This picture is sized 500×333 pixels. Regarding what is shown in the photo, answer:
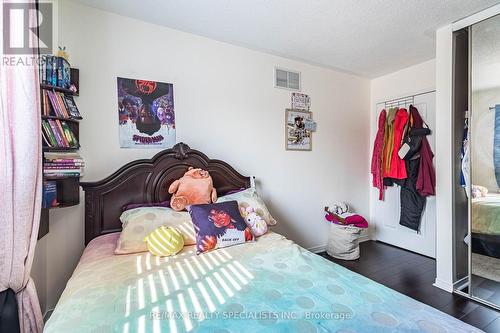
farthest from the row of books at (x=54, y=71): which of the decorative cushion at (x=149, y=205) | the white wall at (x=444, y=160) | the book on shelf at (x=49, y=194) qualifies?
the white wall at (x=444, y=160)

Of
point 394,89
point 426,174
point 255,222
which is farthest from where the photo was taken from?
point 394,89

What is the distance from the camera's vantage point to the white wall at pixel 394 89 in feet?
9.62

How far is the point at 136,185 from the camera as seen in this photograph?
6.40 feet

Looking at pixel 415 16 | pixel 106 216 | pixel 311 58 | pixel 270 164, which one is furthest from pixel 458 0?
pixel 106 216

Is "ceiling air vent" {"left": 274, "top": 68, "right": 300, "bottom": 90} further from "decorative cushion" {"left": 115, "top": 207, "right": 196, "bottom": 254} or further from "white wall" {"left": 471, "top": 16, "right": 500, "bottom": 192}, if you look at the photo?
"decorative cushion" {"left": 115, "top": 207, "right": 196, "bottom": 254}

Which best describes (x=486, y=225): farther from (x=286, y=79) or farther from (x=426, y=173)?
(x=286, y=79)

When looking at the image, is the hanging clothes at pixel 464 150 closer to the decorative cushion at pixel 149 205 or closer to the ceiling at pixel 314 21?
the ceiling at pixel 314 21

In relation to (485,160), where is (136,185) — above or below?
below

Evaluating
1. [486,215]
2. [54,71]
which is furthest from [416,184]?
[54,71]

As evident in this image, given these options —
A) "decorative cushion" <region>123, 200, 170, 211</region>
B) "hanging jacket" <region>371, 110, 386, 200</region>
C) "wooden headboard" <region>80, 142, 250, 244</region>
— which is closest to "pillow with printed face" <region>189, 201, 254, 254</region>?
"decorative cushion" <region>123, 200, 170, 211</region>

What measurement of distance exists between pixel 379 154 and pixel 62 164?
3.49m

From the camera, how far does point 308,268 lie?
4.12ft

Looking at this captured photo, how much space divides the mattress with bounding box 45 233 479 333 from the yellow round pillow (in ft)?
0.24

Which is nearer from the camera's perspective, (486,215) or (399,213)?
(486,215)
